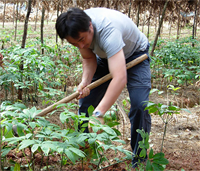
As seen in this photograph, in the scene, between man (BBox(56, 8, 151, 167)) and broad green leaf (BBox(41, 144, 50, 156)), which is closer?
broad green leaf (BBox(41, 144, 50, 156))

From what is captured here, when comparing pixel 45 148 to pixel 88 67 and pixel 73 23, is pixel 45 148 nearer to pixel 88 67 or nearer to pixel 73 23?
pixel 73 23

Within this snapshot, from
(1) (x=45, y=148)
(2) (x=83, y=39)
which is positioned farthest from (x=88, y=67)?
(1) (x=45, y=148)

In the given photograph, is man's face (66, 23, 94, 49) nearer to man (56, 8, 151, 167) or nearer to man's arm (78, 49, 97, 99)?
man (56, 8, 151, 167)

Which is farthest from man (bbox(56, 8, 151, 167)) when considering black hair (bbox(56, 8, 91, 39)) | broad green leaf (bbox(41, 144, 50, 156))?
broad green leaf (bbox(41, 144, 50, 156))

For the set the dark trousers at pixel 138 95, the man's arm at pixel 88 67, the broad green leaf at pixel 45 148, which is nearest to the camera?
the broad green leaf at pixel 45 148

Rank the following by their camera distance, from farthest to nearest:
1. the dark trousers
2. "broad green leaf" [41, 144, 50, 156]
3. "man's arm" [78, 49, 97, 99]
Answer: "man's arm" [78, 49, 97, 99] < the dark trousers < "broad green leaf" [41, 144, 50, 156]

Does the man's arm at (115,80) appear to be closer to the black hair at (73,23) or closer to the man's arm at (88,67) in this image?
the black hair at (73,23)

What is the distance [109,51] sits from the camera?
1630 millimetres

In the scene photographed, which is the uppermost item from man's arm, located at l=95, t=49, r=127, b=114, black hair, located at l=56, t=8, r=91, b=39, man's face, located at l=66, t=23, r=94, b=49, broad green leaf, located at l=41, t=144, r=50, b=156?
black hair, located at l=56, t=8, r=91, b=39

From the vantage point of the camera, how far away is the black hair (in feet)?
5.03

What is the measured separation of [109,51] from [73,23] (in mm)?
317

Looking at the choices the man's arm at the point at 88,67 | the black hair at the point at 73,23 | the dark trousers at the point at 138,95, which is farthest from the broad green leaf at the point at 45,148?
the man's arm at the point at 88,67

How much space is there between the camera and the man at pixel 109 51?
1585 mm

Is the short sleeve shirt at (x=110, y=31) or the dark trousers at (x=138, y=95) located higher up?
the short sleeve shirt at (x=110, y=31)
